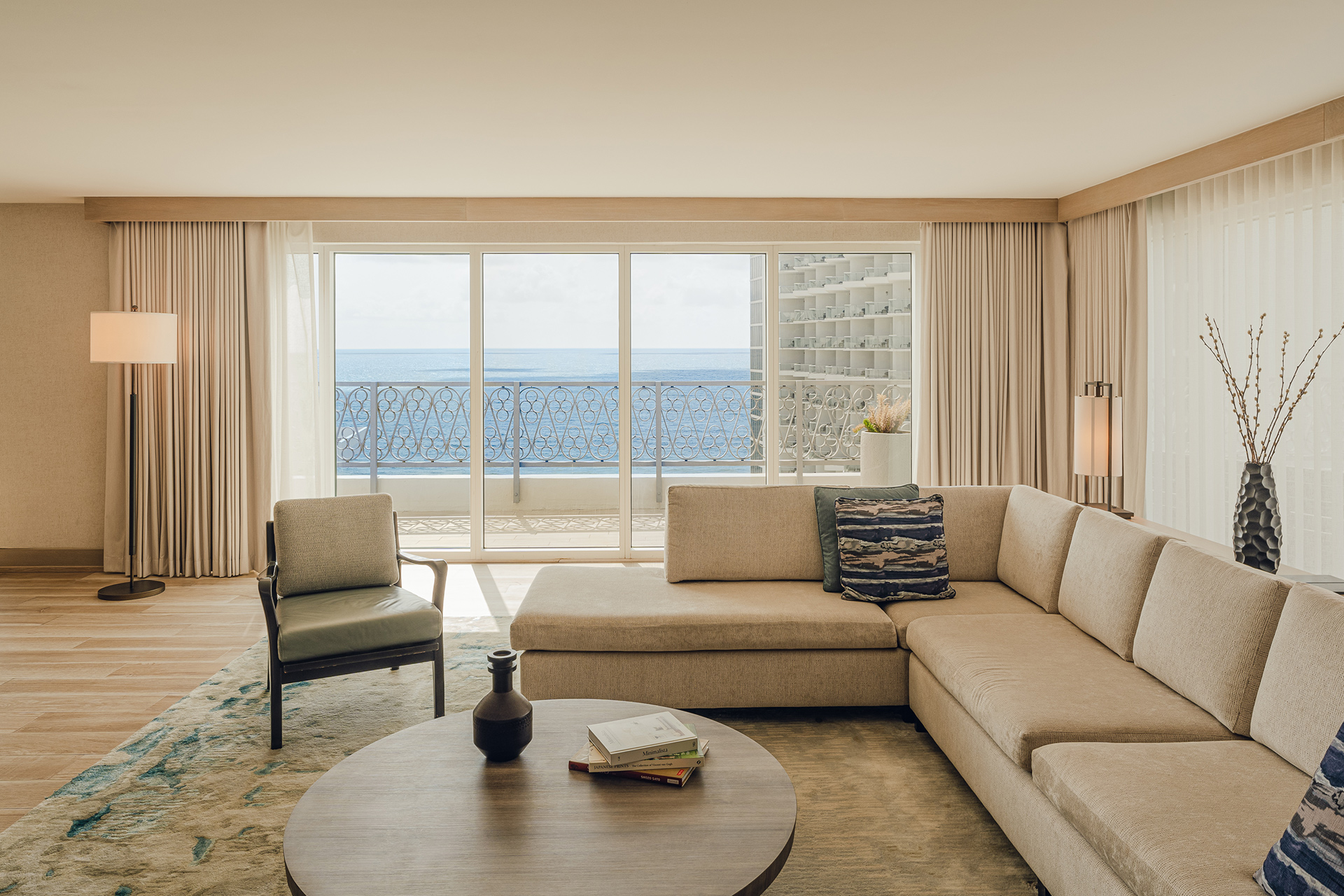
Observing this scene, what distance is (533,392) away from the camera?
241 inches

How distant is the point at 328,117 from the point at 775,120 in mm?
1993

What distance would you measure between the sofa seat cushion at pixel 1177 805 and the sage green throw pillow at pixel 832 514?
150cm

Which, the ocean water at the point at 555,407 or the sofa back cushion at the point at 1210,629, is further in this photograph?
the ocean water at the point at 555,407

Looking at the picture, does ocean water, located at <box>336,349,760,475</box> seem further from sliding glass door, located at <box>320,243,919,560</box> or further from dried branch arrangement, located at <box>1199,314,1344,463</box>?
dried branch arrangement, located at <box>1199,314,1344,463</box>

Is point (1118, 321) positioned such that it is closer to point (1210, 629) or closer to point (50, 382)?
point (1210, 629)

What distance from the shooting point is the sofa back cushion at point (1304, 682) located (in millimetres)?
1859

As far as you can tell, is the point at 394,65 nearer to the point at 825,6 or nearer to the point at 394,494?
the point at 825,6

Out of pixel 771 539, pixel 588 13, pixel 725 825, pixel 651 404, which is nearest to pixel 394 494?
pixel 651 404

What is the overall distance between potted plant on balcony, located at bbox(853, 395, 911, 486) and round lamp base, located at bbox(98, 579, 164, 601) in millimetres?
4505

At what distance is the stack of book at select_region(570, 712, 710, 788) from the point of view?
6.64ft

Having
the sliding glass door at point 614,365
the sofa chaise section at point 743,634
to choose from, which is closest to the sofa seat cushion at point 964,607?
the sofa chaise section at point 743,634

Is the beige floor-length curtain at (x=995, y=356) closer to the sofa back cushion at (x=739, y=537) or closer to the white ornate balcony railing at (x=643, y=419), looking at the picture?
the white ornate balcony railing at (x=643, y=419)

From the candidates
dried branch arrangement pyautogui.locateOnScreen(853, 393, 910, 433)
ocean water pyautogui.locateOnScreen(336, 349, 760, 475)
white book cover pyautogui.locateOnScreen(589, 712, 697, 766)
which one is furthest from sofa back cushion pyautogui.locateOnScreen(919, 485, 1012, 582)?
ocean water pyautogui.locateOnScreen(336, 349, 760, 475)

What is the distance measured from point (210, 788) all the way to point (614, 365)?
3.87 metres
